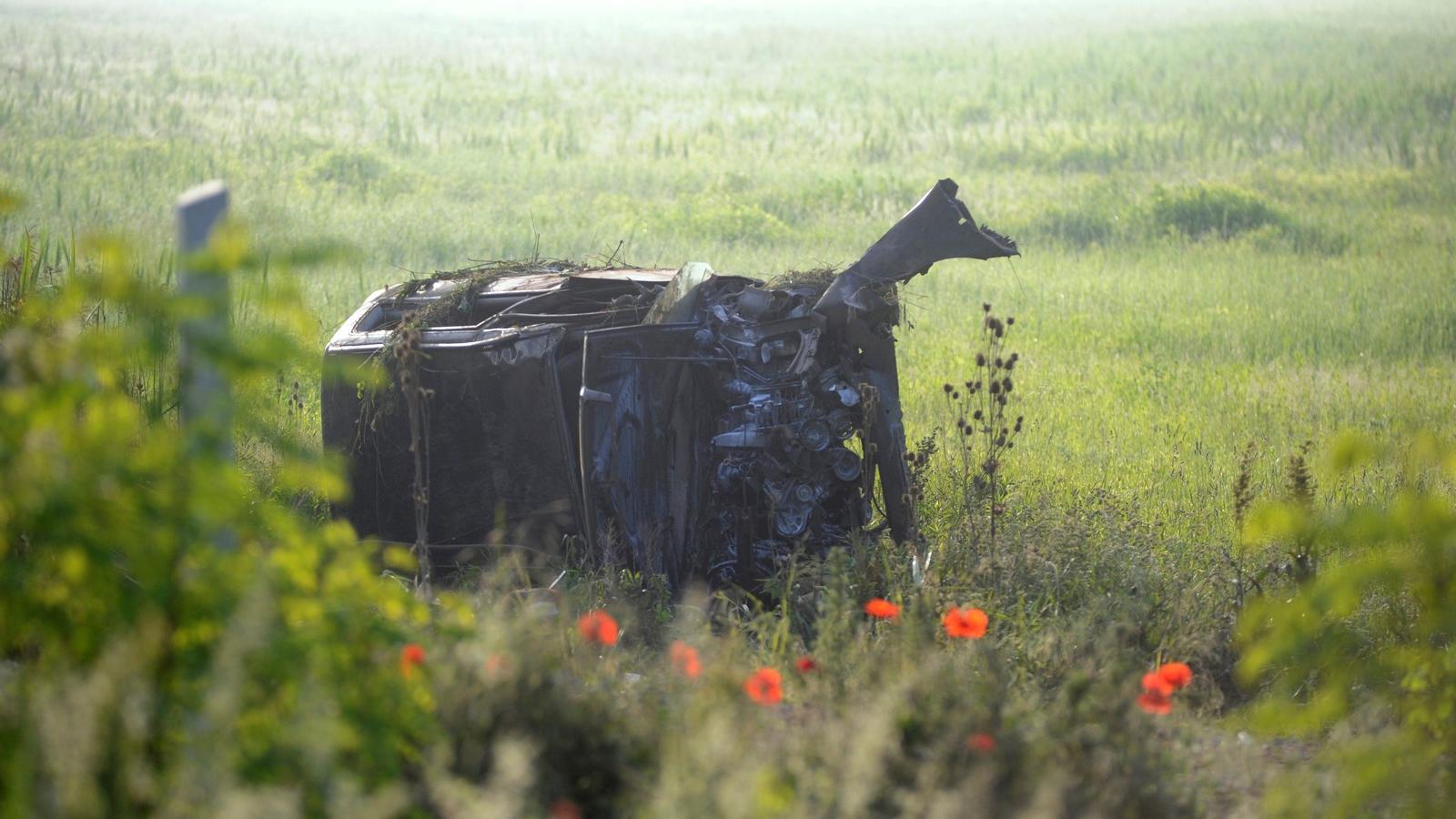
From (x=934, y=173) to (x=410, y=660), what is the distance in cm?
2175

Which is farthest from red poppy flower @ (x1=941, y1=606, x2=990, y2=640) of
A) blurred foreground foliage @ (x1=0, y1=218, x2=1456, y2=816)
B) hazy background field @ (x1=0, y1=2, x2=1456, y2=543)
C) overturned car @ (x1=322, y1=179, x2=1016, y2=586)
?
overturned car @ (x1=322, y1=179, x2=1016, y2=586)

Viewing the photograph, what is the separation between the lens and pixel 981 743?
9.78 ft

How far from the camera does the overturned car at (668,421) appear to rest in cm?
635

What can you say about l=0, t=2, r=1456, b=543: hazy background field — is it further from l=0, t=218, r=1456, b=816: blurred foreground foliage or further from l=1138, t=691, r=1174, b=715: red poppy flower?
l=1138, t=691, r=1174, b=715: red poppy flower

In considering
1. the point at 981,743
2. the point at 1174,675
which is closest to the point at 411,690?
the point at 981,743

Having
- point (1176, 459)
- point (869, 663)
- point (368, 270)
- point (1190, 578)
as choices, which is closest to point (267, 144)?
point (368, 270)

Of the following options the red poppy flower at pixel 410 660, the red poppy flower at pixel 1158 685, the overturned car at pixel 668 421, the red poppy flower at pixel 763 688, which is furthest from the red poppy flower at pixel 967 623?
the overturned car at pixel 668 421

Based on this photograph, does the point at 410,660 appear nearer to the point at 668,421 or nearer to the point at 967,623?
the point at 967,623

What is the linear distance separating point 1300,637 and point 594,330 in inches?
149

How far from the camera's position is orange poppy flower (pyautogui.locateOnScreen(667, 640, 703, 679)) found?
133 inches

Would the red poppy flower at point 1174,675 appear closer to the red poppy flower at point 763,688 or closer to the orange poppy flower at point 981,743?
the orange poppy flower at point 981,743

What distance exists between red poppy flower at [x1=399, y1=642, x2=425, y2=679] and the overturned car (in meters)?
2.98

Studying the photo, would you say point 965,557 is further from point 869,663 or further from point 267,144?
point 267,144

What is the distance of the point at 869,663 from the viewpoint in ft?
12.7
